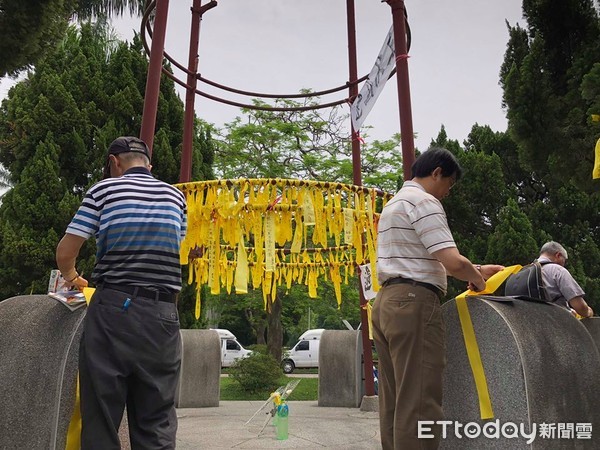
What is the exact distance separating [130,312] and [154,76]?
284 cm

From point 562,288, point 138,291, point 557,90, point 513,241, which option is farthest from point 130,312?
point 513,241

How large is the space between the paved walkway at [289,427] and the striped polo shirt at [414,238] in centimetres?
270

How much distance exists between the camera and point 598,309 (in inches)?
500

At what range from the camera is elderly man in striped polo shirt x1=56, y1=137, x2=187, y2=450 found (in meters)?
2.32

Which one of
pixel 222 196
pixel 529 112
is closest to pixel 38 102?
pixel 222 196

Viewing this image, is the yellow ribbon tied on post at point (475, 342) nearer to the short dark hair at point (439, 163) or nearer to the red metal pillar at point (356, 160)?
Answer: the short dark hair at point (439, 163)

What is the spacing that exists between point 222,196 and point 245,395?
32.6ft

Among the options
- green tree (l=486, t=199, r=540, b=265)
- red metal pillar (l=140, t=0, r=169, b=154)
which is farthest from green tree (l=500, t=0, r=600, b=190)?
green tree (l=486, t=199, r=540, b=265)

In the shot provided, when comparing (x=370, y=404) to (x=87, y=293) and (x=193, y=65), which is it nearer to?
(x=193, y=65)

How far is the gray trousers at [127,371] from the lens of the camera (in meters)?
2.31

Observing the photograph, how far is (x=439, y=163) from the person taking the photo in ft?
9.48

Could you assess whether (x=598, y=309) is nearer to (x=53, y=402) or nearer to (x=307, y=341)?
(x=53, y=402)

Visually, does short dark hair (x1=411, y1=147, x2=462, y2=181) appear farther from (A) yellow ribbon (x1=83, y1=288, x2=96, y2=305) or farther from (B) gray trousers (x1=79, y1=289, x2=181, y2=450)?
(A) yellow ribbon (x1=83, y1=288, x2=96, y2=305)

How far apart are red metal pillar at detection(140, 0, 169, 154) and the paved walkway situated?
2784mm
